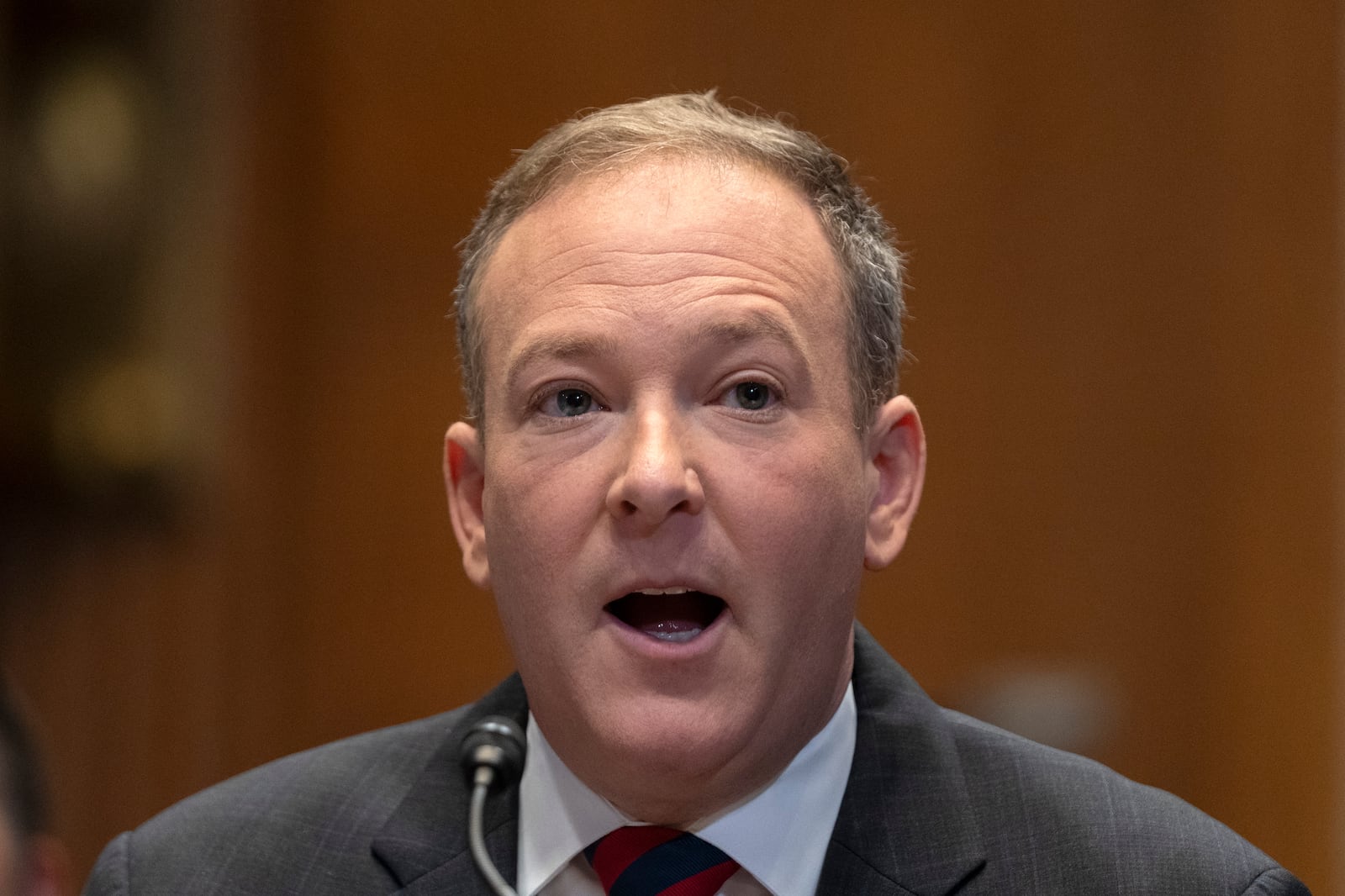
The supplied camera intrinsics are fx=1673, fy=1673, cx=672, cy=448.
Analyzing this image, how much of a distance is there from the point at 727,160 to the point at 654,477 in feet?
1.73

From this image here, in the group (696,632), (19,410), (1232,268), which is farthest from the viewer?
(19,410)

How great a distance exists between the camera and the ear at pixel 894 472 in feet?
7.90

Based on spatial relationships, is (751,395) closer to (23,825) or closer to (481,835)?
(481,835)

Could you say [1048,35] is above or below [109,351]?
above

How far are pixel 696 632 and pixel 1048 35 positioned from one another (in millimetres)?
3550

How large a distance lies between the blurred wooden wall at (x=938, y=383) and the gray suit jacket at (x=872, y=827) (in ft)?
8.55

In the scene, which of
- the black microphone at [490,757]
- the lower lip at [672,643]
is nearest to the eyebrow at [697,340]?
the lower lip at [672,643]

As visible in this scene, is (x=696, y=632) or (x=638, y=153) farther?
(x=638, y=153)

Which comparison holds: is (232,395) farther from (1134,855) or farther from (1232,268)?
(1134,855)

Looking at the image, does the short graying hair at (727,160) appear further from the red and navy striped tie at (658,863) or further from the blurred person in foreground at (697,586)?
the red and navy striped tie at (658,863)

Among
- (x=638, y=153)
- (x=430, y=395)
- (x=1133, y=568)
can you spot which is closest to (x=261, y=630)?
(x=430, y=395)

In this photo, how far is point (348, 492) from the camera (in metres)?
5.45

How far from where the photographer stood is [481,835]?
6.67 feet

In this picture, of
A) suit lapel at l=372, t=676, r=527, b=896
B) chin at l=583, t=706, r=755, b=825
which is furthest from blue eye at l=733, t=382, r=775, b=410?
suit lapel at l=372, t=676, r=527, b=896
